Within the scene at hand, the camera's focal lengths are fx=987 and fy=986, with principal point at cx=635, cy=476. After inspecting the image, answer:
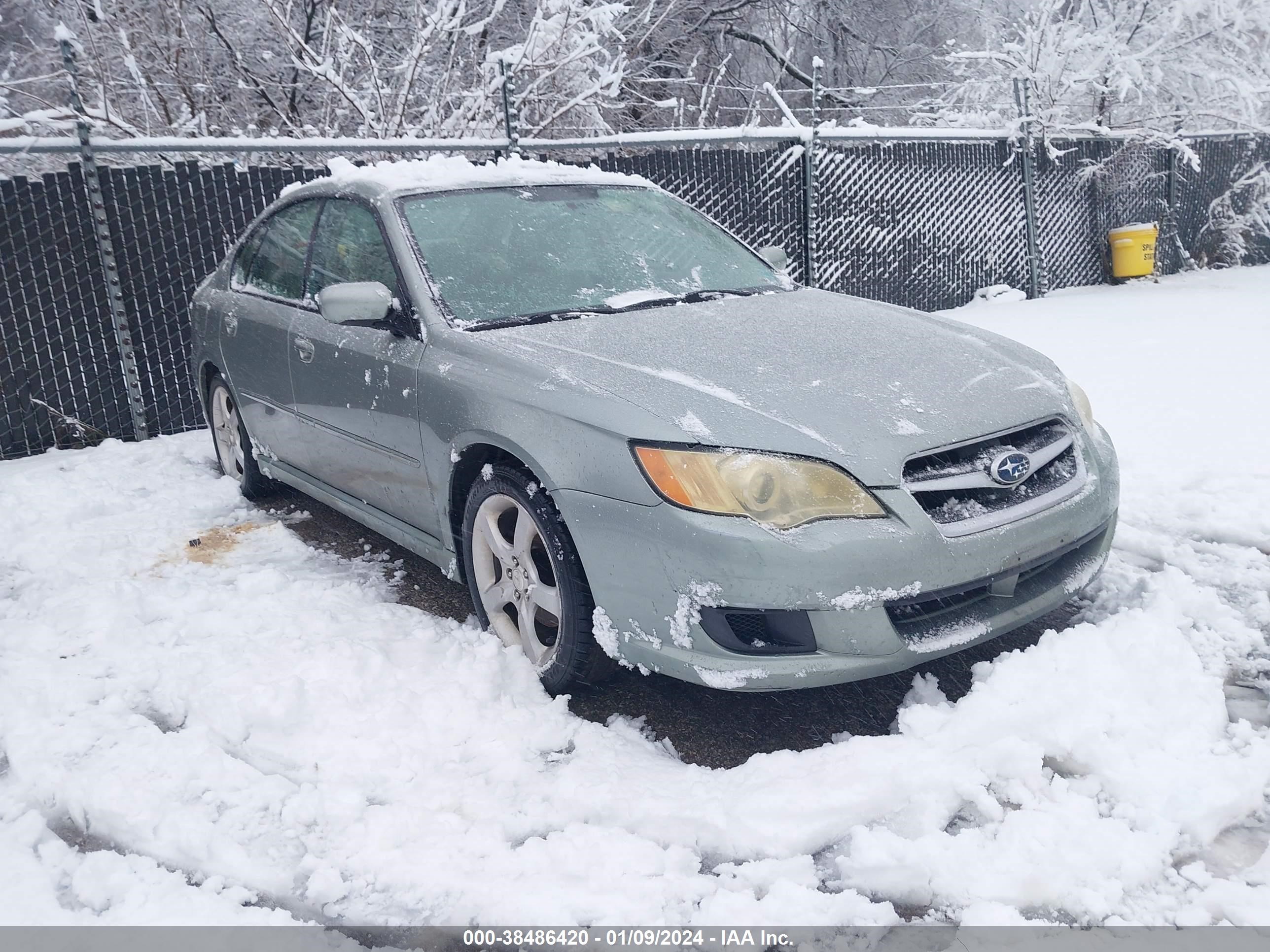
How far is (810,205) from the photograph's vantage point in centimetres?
923

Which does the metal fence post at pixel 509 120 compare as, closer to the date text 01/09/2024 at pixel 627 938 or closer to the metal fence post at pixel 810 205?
the metal fence post at pixel 810 205

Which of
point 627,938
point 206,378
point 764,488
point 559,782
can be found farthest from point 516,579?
point 206,378

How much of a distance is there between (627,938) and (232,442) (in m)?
4.22

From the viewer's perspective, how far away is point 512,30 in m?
12.6

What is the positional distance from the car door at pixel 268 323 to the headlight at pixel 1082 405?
3110mm

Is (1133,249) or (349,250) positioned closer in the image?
(349,250)

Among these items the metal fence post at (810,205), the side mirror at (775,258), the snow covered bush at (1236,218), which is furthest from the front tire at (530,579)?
the snow covered bush at (1236,218)

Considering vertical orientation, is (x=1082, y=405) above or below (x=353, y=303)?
below

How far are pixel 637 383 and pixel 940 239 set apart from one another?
337 inches

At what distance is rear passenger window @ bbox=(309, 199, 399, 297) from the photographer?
372cm

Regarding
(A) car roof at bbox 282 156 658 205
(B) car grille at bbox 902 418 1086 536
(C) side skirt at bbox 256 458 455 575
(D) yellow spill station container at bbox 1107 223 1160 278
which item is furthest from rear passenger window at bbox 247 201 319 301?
(D) yellow spill station container at bbox 1107 223 1160 278

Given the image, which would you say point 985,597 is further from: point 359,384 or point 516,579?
point 359,384

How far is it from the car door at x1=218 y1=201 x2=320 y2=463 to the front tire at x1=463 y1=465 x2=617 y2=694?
4.94ft

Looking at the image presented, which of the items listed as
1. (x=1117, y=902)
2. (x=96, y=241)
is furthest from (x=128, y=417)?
(x=1117, y=902)
